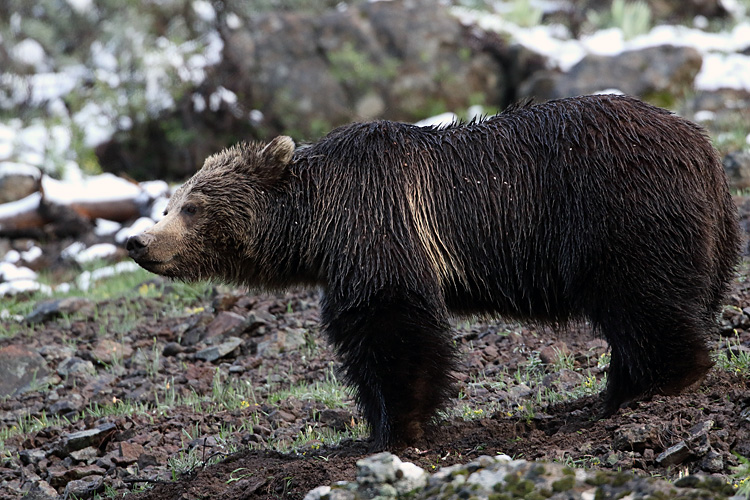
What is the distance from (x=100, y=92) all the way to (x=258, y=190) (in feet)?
36.9

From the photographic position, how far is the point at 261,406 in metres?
6.35

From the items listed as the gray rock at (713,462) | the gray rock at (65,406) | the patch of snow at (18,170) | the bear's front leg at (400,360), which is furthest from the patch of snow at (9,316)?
the gray rock at (713,462)

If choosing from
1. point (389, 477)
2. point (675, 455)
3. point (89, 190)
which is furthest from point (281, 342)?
point (89, 190)

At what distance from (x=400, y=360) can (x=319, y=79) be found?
36.6 ft

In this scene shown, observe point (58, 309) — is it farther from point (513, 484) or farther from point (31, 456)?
point (513, 484)

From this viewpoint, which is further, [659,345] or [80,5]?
[80,5]

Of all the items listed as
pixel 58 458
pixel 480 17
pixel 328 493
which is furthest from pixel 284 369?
pixel 480 17

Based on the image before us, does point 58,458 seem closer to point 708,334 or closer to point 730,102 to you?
point 708,334

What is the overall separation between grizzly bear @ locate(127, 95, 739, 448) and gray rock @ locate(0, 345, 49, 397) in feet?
9.83

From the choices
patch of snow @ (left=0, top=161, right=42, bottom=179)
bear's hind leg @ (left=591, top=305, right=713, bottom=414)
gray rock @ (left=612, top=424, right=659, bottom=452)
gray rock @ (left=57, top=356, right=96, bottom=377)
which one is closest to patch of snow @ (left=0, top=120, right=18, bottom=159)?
patch of snow @ (left=0, top=161, right=42, bottom=179)

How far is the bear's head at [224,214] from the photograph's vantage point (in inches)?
211

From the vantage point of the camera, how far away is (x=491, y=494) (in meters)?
3.07

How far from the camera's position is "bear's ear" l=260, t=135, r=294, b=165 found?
5395 mm

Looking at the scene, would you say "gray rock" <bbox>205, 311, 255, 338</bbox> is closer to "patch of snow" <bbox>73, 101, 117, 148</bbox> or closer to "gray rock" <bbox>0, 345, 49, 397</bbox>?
"gray rock" <bbox>0, 345, 49, 397</bbox>
